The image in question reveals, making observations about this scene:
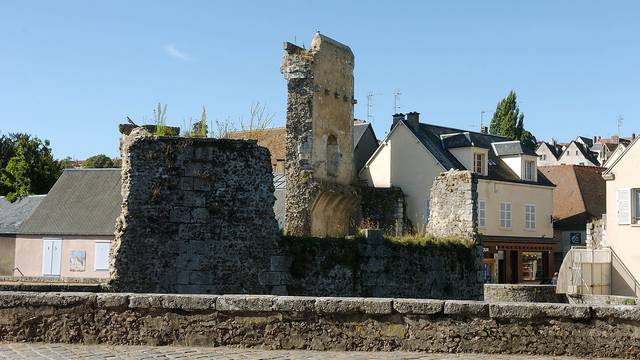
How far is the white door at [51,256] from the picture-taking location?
36.0 metres

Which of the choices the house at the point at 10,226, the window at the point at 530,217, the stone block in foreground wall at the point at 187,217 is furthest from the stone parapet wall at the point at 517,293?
the house at the point at 10,226

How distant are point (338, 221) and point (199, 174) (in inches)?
779

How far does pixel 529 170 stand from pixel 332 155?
12153 millimetres

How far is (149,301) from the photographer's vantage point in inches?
337

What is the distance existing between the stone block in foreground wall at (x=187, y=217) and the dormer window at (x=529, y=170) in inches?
1141

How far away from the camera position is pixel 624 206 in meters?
31.3

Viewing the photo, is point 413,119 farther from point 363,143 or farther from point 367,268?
point 367,268

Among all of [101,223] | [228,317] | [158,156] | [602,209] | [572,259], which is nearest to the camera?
[228,317]

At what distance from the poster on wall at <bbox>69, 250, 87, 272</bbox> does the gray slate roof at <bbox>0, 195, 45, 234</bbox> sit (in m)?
3.98

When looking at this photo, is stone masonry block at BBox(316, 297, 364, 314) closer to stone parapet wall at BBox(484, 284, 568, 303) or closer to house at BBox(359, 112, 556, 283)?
stone parapet wall at BBox(484, 284, 568, 303)

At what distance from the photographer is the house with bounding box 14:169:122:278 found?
35.4 metres

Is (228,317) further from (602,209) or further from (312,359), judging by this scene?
(602,209)

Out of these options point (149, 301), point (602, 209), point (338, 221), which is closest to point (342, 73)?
point (338, 221)

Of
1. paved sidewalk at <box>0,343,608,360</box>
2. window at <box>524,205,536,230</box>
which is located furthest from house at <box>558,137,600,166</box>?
paved sidewalk at <box>0,343,608,360</box>
